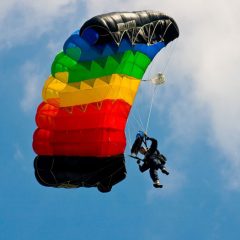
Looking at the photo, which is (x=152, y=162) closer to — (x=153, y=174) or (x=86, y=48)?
(x=153, y=174)

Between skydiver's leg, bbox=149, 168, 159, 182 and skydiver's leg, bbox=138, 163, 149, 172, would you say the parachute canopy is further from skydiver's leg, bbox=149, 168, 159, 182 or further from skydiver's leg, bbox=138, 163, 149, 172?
skydiver's leg, bbox=149, 168, 159, 182

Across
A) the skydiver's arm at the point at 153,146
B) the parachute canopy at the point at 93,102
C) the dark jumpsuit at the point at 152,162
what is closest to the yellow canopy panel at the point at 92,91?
the parachute canopy at the point at 93,102

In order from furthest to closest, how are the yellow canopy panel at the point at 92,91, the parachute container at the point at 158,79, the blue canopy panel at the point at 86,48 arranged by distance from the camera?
1. the parachute container at the point at 158,79
2. the yellow canopy panel at the point at 92,91
3. the blue canopy panel at the point at 86,48

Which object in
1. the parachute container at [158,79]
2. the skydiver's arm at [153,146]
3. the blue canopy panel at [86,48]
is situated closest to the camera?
the blue canopy panel at [86,48]

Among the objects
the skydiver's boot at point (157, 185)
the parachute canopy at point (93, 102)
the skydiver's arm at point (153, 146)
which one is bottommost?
the skydiver's boot at point (157, 185)

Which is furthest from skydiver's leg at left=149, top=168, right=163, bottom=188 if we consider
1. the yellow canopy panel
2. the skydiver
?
the yellow canopy panel

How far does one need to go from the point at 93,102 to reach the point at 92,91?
38 centimetres

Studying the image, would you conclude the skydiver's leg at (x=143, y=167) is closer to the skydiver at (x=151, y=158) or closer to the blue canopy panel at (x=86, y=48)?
the skydiver at (x=151, y=158)

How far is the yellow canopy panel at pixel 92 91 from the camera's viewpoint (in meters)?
35.1

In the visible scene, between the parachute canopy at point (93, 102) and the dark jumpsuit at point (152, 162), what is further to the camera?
the dark jumpsuit at point (152, 162)

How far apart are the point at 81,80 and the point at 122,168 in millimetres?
3282

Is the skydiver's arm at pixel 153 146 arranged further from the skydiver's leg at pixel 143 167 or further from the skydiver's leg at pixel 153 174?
the skydiver's leg at pixel 153 174

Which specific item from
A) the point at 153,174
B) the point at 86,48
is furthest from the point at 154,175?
the point at 86,48

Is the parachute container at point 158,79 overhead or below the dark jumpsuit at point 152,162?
overhead
